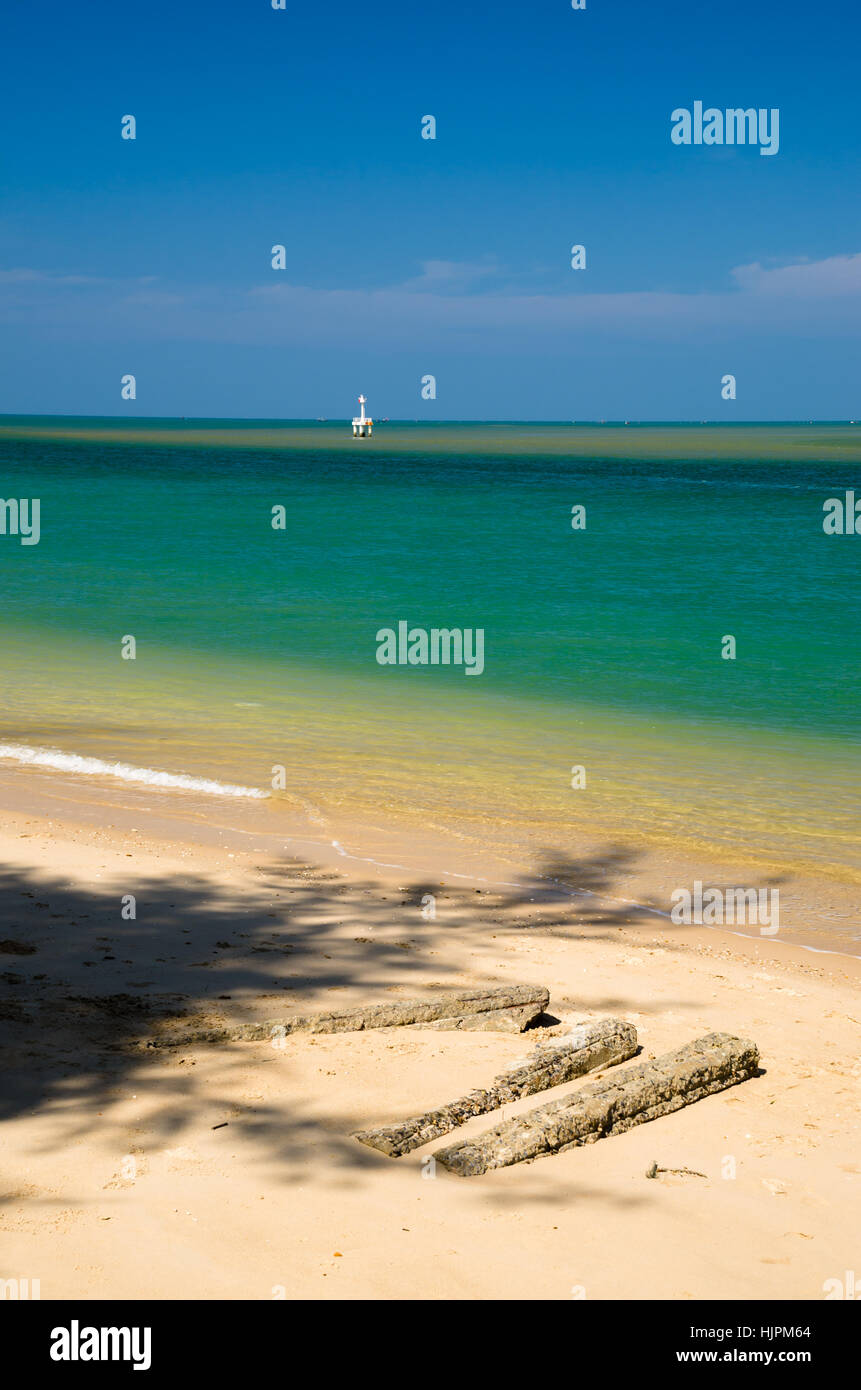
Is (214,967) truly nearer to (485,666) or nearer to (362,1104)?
(362,1104)

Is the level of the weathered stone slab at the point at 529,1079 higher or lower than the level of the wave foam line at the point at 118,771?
lower

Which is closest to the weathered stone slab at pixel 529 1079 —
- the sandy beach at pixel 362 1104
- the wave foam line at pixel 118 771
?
the sandy beach at pixel 362 1104

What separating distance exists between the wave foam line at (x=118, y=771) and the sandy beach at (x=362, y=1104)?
2.80 metres

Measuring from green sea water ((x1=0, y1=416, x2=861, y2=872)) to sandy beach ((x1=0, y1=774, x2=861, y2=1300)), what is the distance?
9.59ft

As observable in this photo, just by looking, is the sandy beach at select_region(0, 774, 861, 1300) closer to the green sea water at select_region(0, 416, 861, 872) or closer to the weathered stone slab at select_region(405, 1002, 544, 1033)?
the weathered stone slab at select_region(405, 1002, 544, 1033)

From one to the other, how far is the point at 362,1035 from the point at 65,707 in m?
10.9

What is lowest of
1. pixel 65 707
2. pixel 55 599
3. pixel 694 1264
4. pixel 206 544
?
pixel 694 1264

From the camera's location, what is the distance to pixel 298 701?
16.3 metres

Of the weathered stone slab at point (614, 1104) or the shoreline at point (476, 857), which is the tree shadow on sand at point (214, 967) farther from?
the weathered stone slab at point (614, 1104)

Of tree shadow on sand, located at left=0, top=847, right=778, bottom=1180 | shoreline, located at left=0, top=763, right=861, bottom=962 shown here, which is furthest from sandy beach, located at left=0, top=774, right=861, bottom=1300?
shoreline, located at left=0, top=763, right=861, bottom=962

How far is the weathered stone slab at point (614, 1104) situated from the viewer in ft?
14.5

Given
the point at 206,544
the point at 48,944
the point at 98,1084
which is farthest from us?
the point at 206,544

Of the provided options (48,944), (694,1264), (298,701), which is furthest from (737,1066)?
(298,701)
